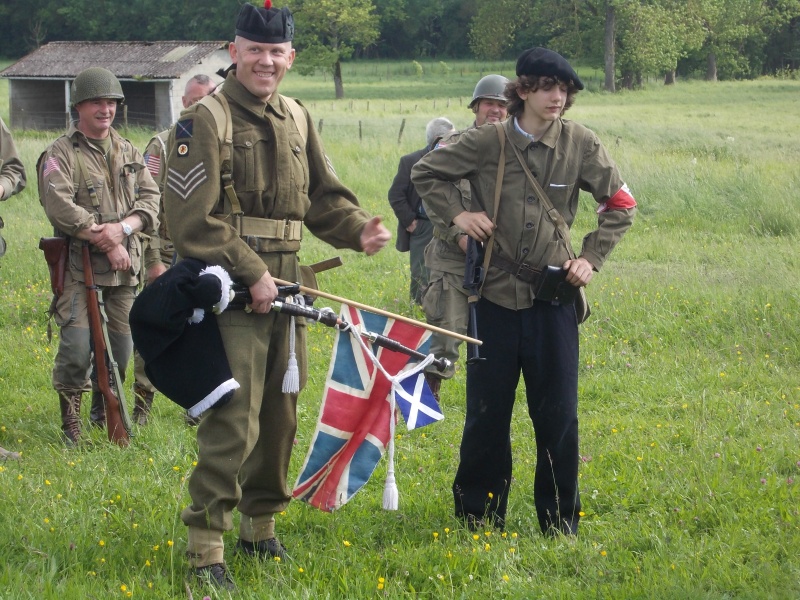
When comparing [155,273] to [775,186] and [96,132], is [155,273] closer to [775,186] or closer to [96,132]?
[96,132]

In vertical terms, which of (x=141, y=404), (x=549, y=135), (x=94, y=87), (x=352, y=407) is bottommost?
(x=141, y=404)

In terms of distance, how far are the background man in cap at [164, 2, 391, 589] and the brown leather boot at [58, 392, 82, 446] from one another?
8.41ft

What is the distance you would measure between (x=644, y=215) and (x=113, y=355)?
10.8 meters

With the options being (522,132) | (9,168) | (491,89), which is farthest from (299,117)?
(491,89)

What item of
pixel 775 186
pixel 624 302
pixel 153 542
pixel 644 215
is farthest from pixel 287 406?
pixel 775 186

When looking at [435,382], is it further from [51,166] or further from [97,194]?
[51,166]

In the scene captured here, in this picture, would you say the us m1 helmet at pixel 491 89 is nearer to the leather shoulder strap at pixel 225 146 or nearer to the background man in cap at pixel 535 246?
the background man in cap at pixel 535 246

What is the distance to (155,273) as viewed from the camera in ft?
24.1

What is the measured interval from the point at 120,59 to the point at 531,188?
36.5 meters

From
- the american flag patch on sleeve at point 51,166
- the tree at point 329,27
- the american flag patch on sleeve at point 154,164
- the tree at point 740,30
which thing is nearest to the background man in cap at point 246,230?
the american flag patch on sleeve at point 51,166

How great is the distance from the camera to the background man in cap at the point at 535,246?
473 centimetres

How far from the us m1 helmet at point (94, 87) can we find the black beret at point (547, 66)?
111 inches

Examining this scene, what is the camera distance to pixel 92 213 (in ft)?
21.5

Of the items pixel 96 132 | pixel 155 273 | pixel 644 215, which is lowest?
pixel 644 215
